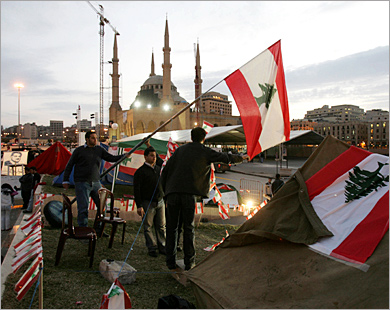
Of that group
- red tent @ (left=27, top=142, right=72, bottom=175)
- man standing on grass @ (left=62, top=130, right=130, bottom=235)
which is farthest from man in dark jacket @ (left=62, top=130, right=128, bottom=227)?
red tent @ (left=27, top=142, right=72, bottom=175)

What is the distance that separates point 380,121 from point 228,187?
155 metres

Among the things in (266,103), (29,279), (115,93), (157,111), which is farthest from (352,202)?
(115,93)

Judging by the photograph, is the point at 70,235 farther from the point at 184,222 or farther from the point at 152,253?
the point at 184,222

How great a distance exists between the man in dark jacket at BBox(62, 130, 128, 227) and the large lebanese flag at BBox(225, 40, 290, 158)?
10.0 ft

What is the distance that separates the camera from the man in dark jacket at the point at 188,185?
4059mm

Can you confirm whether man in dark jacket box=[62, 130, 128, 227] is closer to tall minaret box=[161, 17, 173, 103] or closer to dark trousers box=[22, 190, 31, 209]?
dark trousers box=[22, 190, 31, 209]

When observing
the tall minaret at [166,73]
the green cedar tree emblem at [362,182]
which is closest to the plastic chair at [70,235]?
the green cedar tree emblem at [362,182]

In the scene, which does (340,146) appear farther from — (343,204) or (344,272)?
(344,272)

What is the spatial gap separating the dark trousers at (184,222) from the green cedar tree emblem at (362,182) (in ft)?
6.47

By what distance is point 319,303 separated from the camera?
2.49 metres

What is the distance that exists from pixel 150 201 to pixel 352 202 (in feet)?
10.8

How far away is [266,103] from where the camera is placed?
4742mm

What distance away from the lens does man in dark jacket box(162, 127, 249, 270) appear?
4.06 m

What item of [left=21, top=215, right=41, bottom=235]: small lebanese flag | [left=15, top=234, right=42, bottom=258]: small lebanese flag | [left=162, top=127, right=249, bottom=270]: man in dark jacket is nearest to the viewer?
[left=15, top=234, right=42, bottom=258]: small lebanese flag
